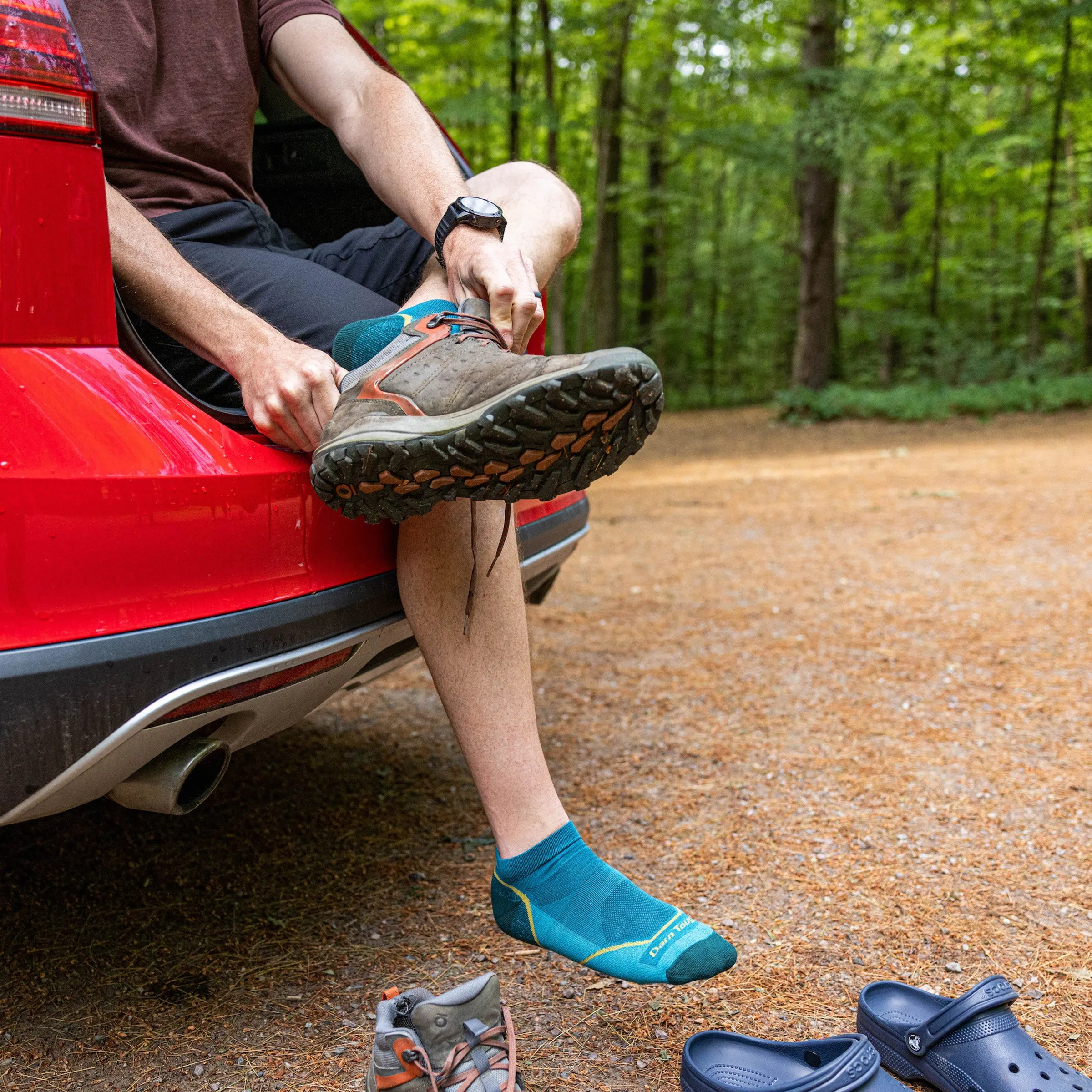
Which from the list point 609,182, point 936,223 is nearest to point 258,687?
point 609,182

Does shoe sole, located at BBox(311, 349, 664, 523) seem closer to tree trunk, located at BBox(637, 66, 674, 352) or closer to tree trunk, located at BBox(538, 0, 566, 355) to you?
tree trunk, located at BBox(538, 0, 566, 355)

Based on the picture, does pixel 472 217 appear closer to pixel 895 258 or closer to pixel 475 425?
pixel 475 425

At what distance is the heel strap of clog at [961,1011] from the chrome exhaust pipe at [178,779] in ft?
3.17

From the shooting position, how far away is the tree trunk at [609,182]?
430 inches

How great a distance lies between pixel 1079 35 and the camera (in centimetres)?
1265

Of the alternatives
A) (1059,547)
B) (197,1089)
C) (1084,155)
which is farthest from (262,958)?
(1084,155)

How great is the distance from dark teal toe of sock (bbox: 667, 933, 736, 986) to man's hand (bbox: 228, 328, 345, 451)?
84cm

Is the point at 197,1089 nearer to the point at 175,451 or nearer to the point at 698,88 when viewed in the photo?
the point at 175,451

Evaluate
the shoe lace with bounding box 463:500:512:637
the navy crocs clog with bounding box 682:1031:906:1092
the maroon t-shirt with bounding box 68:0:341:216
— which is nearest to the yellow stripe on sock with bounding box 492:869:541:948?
the navy crocs clog with bounding box 682:1031:906:1092

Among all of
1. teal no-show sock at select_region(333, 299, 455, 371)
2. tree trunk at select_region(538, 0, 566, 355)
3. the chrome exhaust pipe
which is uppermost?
tree trunk at select_region(538, 0, 566, 355)

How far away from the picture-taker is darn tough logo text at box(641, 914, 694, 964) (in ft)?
4.14

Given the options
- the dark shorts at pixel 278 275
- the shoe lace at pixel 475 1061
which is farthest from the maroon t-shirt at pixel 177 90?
the shoe lace at pixel 475 1061

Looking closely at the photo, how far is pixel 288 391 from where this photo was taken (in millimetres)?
1291

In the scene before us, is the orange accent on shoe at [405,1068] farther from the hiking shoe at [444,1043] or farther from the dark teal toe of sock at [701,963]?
the dark teal toe of sock at [701,963]
